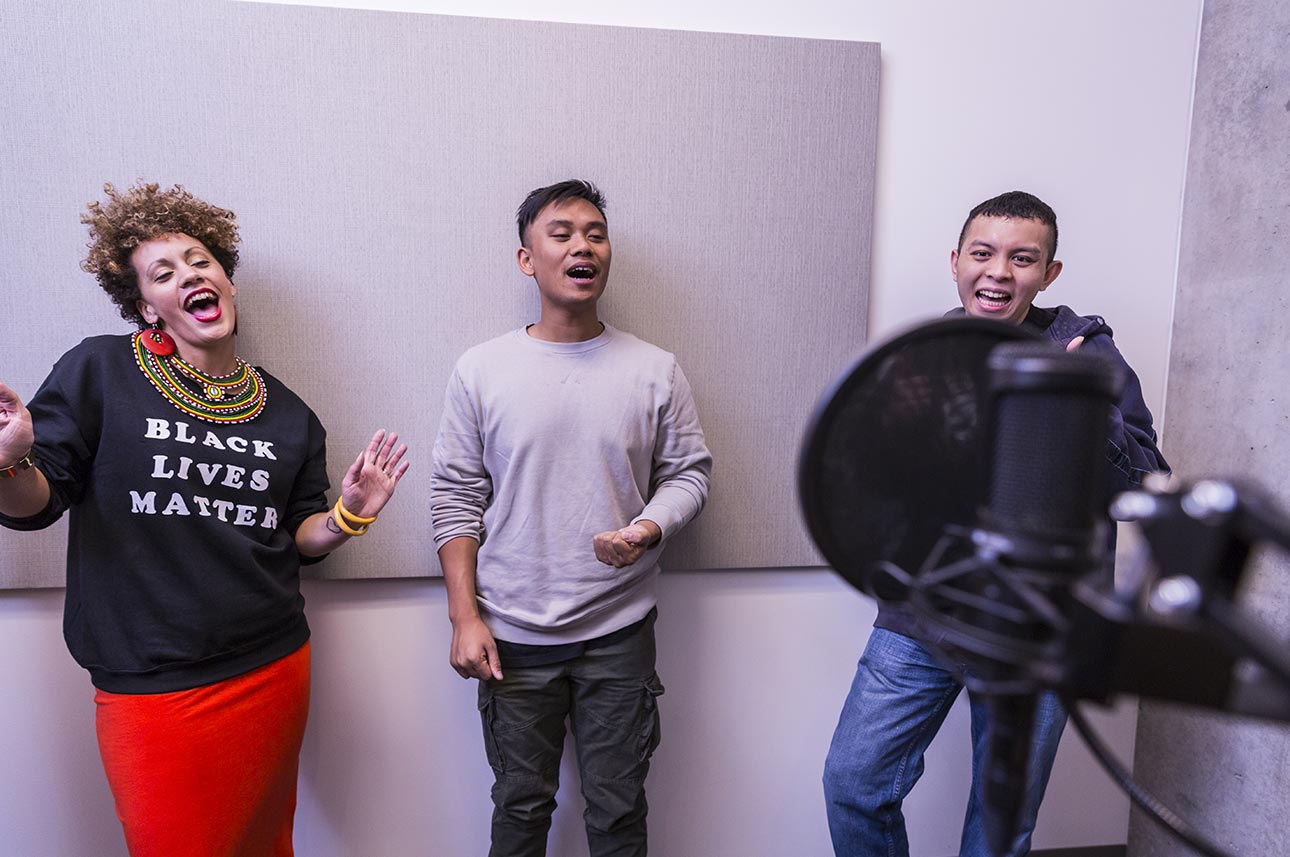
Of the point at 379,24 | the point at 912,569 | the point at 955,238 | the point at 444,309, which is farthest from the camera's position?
the point at 955,238

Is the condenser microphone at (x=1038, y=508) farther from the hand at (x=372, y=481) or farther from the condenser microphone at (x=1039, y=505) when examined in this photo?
the hand at (x=372, y=481)

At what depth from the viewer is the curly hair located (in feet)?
4.38

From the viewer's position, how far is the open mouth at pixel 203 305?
4.38 ft

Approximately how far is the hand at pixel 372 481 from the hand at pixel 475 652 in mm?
310

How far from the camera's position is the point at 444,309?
1.62 m

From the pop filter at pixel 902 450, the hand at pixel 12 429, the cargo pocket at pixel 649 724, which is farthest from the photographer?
the cargo pocket at pixel 649 724

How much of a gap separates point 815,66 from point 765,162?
0.82ft

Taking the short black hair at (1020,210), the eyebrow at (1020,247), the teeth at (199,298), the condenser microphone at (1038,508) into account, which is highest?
the short black hair at (1020,210)

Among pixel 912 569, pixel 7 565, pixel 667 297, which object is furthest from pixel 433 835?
pixel 912 569

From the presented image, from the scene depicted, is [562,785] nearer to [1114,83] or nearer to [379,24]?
[379,24]

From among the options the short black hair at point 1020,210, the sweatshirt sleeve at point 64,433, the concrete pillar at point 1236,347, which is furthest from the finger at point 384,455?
the concrete pillar at point 1236,347

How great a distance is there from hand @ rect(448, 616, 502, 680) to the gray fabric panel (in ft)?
0.91

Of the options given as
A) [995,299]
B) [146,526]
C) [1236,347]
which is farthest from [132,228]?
[1236,347]

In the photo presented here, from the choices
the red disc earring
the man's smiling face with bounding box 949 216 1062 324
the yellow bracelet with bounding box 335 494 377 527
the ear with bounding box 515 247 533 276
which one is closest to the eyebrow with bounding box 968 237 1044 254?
the man's smiling face with bounding box 949 216 1062 324
